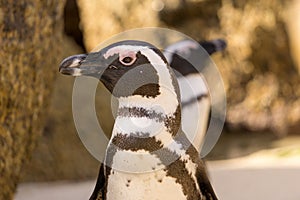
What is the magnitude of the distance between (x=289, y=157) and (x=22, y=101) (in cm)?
282

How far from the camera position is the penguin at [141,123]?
2.37 m

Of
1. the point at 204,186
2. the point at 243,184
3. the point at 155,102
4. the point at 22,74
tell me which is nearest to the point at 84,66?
the point at 155,102

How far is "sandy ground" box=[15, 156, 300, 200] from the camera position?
15.5 feet

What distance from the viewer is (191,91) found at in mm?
4207

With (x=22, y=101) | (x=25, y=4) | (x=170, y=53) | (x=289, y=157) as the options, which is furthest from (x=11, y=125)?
(x=289, y=157)

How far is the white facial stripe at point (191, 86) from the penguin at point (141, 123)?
59.3 inches

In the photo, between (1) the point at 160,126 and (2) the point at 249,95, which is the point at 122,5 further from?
(1) the point at 160,126

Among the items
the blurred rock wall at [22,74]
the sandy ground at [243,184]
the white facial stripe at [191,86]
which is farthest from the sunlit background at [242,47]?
the blurred rock wall at [22,74]

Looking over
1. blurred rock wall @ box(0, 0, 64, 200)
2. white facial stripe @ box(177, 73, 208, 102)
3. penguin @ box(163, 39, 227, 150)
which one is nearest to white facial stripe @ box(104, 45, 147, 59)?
blurred rock wall @ box(0, 0, 64, 200)

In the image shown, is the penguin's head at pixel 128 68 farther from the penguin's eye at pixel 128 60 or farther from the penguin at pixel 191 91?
the penguin at pixel 191 91

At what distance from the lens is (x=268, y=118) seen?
7340 mm

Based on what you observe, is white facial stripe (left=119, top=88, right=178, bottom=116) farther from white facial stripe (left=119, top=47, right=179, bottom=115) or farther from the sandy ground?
the sandy ground

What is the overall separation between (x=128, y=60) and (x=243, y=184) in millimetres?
2872

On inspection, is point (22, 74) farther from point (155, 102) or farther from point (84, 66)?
point (155, 102)
